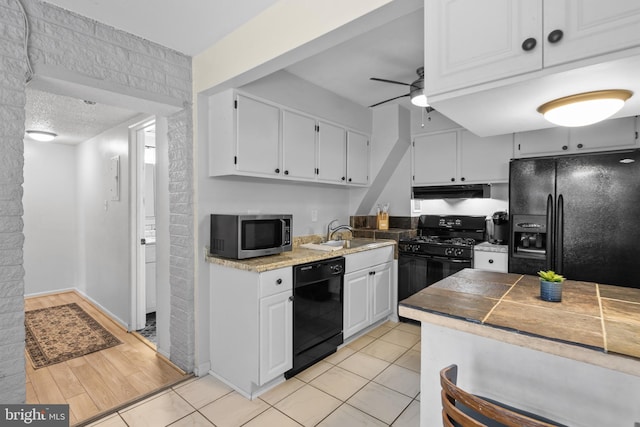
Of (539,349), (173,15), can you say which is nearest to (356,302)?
(539,349)

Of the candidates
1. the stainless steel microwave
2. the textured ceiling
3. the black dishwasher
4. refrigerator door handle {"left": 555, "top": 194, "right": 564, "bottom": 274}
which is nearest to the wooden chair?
the black dishwasher

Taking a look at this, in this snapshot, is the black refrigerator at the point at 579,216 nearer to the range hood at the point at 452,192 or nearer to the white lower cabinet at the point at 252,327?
the range hood at the point at 452,192

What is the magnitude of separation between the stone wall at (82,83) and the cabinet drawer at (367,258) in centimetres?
137

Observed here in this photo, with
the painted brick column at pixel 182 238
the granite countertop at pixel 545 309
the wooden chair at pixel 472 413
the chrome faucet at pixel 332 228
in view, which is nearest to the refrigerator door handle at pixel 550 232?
the granite countertop at pixel 545 309

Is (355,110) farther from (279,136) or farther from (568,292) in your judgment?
(568,292)

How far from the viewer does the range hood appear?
337cm

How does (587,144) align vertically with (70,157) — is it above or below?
below

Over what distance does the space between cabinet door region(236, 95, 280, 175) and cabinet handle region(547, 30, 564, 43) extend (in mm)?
1914

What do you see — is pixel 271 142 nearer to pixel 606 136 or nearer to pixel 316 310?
pixel 316 310

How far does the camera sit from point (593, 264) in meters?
2.36

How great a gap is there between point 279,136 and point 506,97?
5.84ft

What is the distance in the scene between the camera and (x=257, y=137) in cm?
253

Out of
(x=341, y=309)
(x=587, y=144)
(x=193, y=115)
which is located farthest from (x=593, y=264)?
(x=193, y=115)

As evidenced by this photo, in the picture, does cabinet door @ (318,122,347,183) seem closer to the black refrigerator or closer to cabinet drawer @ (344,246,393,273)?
cabinet drawer @ (344,246,393,273)
